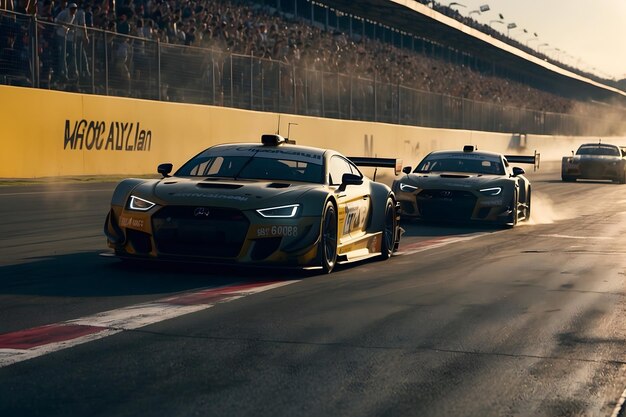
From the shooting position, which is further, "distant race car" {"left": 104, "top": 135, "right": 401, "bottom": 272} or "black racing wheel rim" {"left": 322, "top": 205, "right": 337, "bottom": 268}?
"black racing wheel rim" {"left": 322, "top": 205, "right": 337, "bottom": 268}

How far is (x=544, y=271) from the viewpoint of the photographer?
11.0 meters

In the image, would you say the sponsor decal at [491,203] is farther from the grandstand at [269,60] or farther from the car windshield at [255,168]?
the grandstand at [269,60]

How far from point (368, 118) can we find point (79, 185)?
1660 centimetres

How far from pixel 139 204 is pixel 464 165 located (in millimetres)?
9681

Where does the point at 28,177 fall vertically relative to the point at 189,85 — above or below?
below

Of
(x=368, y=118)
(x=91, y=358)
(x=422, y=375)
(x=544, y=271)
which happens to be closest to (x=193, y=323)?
(x=91, y=358)

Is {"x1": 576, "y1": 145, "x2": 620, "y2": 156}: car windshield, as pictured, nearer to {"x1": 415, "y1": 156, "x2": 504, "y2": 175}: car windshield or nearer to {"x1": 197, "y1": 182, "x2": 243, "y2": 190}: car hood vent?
{"x1": 415, "y1": 156, "x2": 504, "y2": 175}: car windshield

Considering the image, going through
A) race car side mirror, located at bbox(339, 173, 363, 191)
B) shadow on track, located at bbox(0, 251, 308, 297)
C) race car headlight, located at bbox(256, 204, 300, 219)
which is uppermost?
race car side mirror, located at bbox(339, 173, 363, 191)

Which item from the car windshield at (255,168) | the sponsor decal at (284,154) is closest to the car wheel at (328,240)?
the car windshield at (255,168)

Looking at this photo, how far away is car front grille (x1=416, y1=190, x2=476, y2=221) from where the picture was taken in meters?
17.1

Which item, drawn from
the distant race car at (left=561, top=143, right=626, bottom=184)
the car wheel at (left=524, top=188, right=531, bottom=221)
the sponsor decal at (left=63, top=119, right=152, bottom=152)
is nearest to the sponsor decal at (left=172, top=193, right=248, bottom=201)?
the car wheel at (left=524, top=188, right=531, bottom=221)

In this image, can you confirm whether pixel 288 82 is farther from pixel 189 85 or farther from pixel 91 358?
pixel 91 358

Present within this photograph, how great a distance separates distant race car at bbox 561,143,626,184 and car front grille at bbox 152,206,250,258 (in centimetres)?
2936

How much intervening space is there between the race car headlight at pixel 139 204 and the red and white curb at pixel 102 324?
4.03ft
